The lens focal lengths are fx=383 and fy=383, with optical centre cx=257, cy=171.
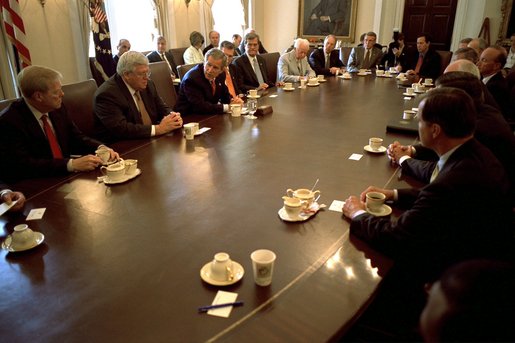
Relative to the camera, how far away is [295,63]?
5.61 meters

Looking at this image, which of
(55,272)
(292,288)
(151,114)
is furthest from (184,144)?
(292,288)

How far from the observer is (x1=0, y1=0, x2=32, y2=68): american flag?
173 inches

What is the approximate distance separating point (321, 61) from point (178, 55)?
261 centimetres

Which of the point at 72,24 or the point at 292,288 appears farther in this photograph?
the point at 72,24

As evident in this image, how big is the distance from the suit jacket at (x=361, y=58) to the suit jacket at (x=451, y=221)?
5364 millimetres

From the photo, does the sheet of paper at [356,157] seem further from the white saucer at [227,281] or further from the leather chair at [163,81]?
the leather chair at [163,81]

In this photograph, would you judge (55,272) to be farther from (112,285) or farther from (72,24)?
(72,24)

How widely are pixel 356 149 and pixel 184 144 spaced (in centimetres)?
113

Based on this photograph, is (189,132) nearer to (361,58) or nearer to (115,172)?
(115,172)

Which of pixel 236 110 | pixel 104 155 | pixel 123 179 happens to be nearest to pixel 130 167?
pixel 123 179

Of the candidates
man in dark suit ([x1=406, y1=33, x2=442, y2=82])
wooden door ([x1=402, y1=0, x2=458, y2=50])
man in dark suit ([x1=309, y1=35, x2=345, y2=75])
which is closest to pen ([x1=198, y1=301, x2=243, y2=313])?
man in dark suit ([x1=309, y1=35, x2=345, y2=75])

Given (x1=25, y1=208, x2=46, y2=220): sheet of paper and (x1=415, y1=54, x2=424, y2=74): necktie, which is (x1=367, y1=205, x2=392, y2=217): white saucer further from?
(x1=415, y1=54, x2=424, y2=74): necktie

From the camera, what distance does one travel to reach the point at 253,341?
39.5 inches

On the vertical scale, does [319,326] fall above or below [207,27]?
below
